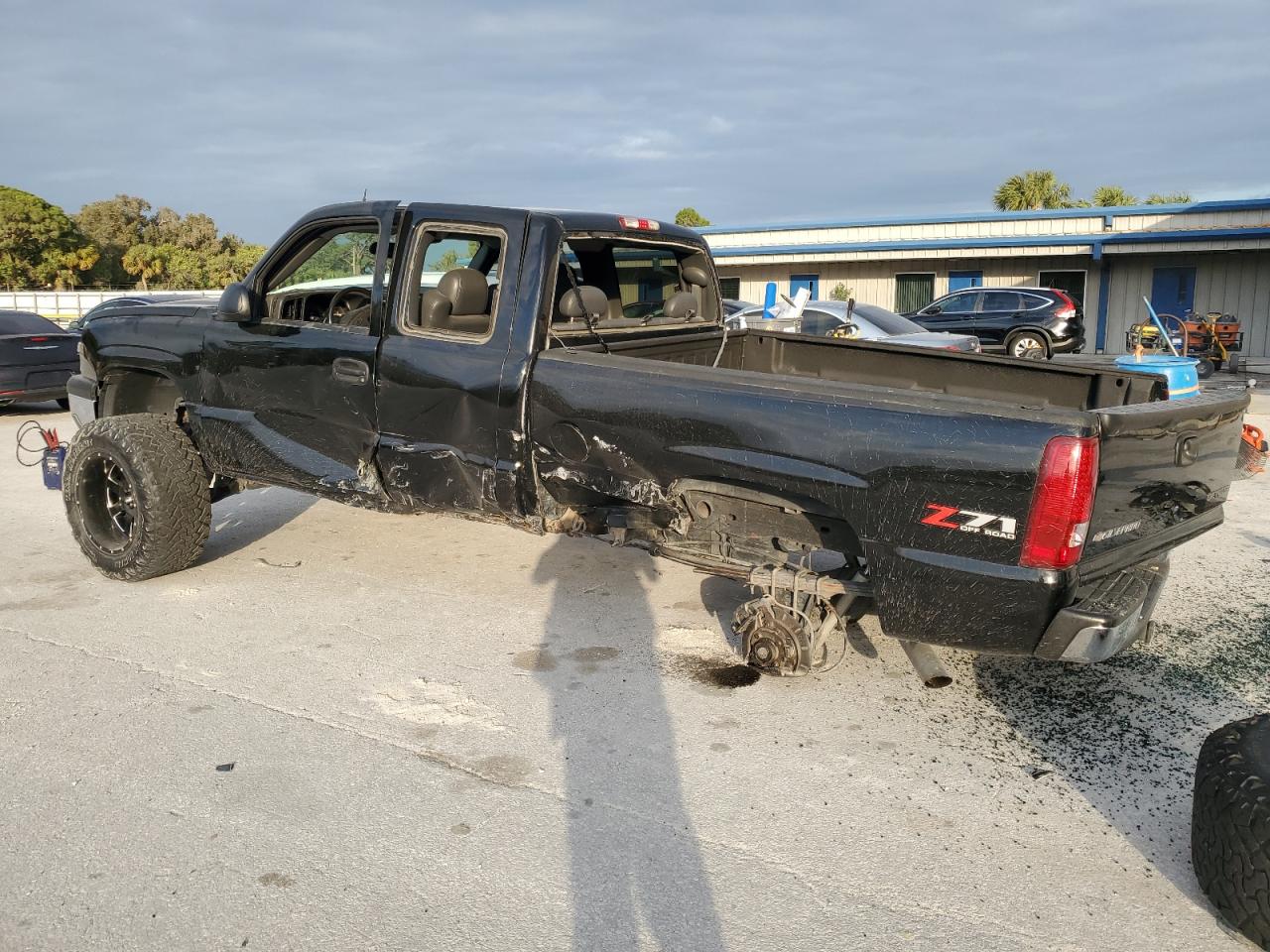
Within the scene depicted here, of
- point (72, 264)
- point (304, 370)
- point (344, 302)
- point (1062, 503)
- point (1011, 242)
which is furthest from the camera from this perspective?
point (72, 264)

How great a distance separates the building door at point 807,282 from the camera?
30188 millimetres

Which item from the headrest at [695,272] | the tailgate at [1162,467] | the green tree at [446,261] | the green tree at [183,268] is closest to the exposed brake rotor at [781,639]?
the tailgate at [1162,467]

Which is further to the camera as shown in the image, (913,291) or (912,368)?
(913,291)

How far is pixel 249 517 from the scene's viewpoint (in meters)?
7.30

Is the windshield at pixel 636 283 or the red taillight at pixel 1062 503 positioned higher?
the windshield at pixel 636 283

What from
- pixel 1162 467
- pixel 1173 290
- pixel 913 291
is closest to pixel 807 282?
pixel 913 291

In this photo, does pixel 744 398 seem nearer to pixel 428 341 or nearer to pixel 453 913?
pixel 428 341

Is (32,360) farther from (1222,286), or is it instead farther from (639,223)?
(1222,286)

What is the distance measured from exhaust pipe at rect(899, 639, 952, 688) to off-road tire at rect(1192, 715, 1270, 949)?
138 centimetres

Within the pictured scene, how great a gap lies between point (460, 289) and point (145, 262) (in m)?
54.6

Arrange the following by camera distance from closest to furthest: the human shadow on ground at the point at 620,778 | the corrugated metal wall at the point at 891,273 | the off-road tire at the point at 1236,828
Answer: the off-road tire at the point at 1236,828, the human shadow on ground at the point at 620,778, the corrugated metal wall at the point at 891,273

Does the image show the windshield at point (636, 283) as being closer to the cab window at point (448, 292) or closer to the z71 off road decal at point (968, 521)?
the cab window at point (448, 292)

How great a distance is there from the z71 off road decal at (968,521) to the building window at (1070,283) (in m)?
25.5

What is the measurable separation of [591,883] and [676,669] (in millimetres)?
1643
